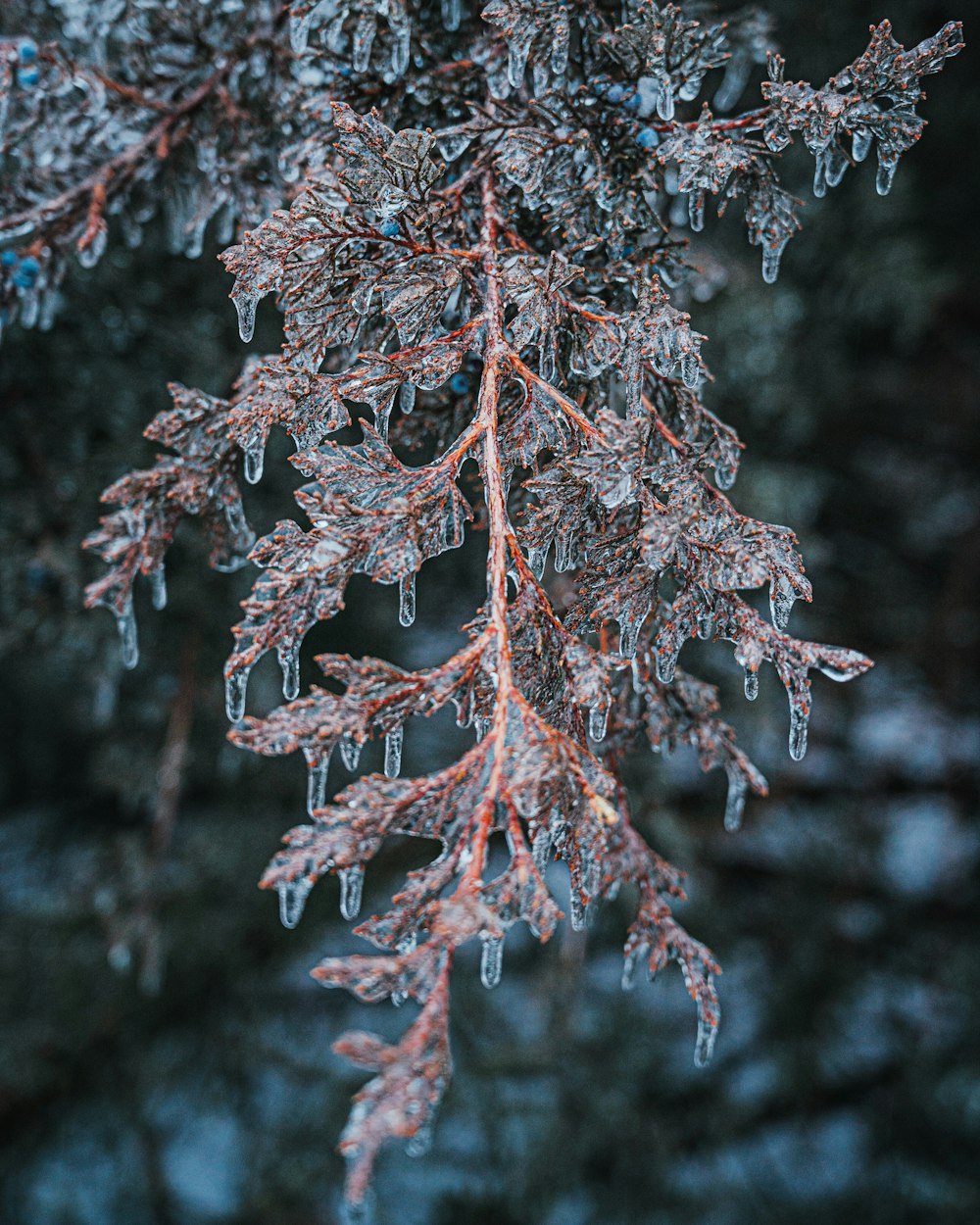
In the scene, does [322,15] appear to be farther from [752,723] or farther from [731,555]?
[752,723]

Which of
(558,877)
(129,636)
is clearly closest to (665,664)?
(129,636)

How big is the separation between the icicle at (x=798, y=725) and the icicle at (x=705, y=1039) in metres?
0.28

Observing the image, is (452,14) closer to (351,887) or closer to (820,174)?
(820,174)

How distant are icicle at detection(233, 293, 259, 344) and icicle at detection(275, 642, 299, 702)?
0.31m

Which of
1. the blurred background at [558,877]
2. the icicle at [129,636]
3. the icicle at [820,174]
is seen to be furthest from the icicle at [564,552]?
the blurred background at [558,877]

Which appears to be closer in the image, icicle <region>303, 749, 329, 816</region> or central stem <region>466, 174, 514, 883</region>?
central stem <region>466, 174, 514, 883</region>

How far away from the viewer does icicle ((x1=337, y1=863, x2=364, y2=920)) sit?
0.81m

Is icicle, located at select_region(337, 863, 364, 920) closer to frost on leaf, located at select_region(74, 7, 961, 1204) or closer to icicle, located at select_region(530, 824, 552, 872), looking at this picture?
frost on leaf, located at select_region(74, 7, 961, 1204)

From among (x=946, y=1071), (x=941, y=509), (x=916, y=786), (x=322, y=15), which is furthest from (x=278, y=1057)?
(x=941, y=509)

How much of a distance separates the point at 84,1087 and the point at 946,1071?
9.78 feet

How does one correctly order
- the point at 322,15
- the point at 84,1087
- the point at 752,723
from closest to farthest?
1. the point at 322,15
2. the point at 752,723
3. the point at 84,1087

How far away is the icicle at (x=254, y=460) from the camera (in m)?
0.94

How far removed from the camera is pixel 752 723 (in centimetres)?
253

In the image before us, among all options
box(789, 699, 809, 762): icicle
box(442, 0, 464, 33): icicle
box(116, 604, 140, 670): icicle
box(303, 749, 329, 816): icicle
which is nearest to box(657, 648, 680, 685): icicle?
box(789, 699, 809, 762): icicle
